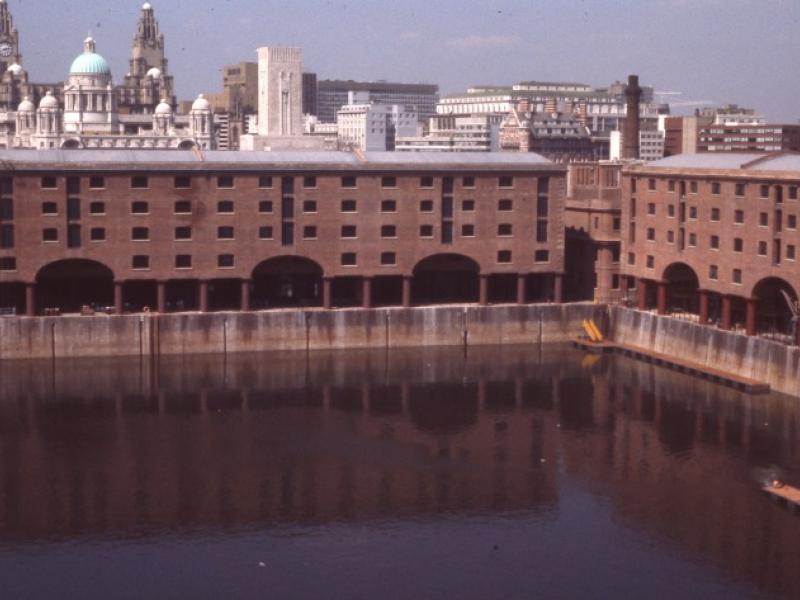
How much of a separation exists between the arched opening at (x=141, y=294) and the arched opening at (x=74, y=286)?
1.06 metres

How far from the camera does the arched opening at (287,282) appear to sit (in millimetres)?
84062

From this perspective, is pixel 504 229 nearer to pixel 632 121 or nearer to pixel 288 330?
pixel 288 330

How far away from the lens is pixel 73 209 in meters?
78.2

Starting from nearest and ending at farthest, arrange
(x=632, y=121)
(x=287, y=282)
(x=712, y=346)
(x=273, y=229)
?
(x=712, y=346), (x=273, y=229), (x=287, y=282), (x=632, y=121)

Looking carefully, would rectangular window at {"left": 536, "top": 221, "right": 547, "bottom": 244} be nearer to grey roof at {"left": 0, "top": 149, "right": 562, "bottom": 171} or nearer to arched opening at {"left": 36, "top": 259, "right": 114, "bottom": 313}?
grey roof at {"left": 0, "top": 149, "right": 562, "bottom": 171}

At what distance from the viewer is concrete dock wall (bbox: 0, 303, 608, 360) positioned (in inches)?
2963

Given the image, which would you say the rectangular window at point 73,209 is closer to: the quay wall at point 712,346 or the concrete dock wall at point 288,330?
the concrete dock wall at point 288,330

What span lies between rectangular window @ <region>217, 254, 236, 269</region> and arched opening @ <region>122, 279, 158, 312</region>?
432 centimetres

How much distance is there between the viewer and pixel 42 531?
47.1 metres

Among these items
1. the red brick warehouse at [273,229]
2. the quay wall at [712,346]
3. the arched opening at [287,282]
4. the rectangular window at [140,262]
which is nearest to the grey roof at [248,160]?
the red brick warehouse at [273,229]

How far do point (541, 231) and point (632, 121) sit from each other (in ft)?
81.2

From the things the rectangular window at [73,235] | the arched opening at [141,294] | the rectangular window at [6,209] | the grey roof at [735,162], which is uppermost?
the grey roof at [735,162]

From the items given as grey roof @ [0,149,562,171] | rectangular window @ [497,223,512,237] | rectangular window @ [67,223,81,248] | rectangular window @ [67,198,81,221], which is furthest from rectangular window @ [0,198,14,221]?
rectangular window @ [497,223,512,237]

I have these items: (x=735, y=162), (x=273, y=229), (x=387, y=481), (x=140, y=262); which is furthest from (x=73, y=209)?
(x=735, y=162)
